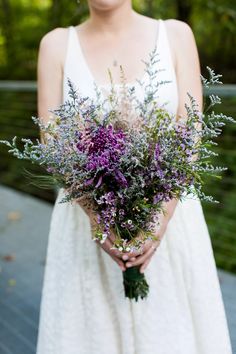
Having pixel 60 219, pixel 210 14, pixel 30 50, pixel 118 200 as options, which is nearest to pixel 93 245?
pixel 60 219

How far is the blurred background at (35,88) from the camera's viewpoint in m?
4.60

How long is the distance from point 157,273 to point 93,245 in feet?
0.89

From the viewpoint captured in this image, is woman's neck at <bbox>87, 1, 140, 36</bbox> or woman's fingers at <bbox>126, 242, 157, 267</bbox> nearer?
woman's fingers at <bbox>126, 242, 157, 267</bbox>

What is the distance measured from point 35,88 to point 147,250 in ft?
11.8

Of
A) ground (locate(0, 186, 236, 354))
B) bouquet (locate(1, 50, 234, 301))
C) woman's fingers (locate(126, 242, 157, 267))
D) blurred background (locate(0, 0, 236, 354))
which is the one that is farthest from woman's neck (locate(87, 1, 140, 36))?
ground (locate(0, 186, 236, 354))

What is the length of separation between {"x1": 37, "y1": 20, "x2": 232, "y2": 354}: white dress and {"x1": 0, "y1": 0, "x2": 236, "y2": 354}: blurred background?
955 millimetres

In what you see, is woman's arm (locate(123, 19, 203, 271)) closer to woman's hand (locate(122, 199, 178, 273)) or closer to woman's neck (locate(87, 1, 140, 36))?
woman's neck (locate(87, 1, 140, 36))

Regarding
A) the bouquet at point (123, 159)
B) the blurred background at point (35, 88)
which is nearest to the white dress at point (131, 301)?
the bouquet at point (123, 159)

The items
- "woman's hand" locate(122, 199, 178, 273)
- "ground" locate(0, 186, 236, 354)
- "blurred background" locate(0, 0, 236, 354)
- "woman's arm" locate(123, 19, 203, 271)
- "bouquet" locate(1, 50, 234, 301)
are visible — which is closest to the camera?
"bouquet" locate(1, 50, 234, 301)

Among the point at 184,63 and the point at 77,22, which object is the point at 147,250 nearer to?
the point at 184,63

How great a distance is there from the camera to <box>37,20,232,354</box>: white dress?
6.63 ft

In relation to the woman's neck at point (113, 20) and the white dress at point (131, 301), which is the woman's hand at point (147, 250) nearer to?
the white dress at point (131, 301)

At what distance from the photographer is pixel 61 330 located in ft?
6.89

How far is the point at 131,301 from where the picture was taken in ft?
6.67
